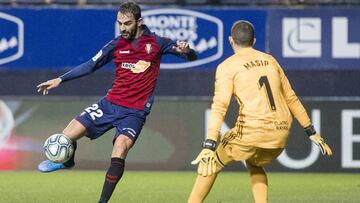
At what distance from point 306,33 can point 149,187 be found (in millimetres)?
4037

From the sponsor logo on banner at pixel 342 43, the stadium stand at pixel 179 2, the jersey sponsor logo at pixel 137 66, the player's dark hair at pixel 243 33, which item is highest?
the player's dark hair at pixel 243 33

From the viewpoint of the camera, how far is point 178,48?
10.2 m

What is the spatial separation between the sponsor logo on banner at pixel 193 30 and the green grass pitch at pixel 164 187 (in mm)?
1757

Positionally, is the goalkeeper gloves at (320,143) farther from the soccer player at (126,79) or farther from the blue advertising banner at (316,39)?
the blue advertising banner at (316,39)

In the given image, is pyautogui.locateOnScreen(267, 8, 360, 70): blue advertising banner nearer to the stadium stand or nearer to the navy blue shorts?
the stadium stand

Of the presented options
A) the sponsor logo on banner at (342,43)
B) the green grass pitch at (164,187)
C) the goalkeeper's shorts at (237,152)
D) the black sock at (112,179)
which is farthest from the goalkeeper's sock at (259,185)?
the sponsor logo on banner at (342,43)

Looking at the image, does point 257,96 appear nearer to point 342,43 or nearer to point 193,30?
point 193,30

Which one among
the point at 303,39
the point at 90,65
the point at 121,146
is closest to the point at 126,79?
the point at 90,65

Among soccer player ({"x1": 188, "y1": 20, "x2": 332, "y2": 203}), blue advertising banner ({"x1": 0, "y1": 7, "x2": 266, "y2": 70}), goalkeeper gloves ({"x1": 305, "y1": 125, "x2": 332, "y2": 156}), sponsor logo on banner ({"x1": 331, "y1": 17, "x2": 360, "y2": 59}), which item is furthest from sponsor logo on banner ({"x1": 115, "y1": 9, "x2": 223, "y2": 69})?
soccer player ({"x1": 188, "y1": 20, "x2": 332, "y2": 203})

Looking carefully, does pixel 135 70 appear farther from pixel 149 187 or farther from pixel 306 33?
pixel 306 33

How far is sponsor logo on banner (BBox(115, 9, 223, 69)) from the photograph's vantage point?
52.1 ft

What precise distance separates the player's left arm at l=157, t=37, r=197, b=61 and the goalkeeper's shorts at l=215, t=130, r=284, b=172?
64.7 inches

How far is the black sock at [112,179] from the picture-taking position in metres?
9.60

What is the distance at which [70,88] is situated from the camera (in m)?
16.1
